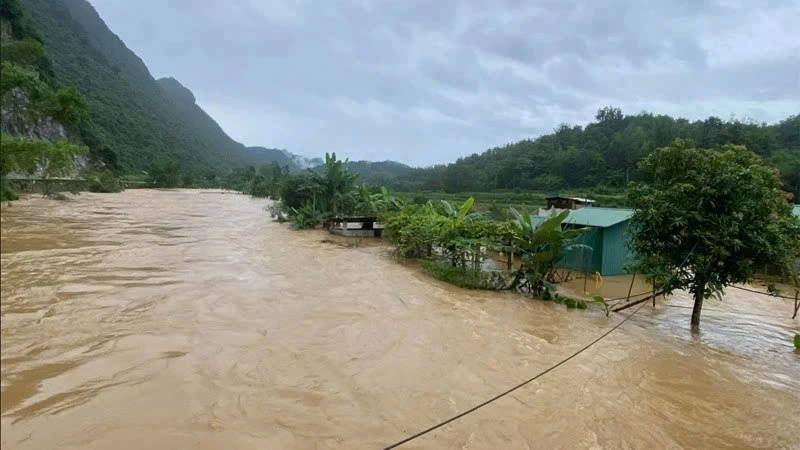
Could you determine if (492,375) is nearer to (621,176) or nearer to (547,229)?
(547,229)

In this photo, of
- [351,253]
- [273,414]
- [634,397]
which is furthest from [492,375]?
[351,253]

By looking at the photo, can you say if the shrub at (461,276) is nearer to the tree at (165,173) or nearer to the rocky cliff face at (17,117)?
the rocky cliff face at (17,117)

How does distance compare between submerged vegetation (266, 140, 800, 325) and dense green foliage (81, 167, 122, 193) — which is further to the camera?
dense green foliage (81, 167, 122, 193)

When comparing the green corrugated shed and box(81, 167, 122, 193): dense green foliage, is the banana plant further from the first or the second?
box(81, 167, 122, 193): dense green foliage

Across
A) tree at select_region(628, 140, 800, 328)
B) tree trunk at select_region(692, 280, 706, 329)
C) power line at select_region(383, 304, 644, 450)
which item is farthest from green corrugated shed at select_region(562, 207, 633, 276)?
power line at select_region(383, 304, 644, 450)

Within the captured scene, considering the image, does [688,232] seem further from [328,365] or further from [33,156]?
[33,156]

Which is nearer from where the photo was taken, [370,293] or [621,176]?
[370,293]

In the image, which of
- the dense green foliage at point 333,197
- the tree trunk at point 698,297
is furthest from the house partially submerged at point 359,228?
the tree trunk at point 698,297
